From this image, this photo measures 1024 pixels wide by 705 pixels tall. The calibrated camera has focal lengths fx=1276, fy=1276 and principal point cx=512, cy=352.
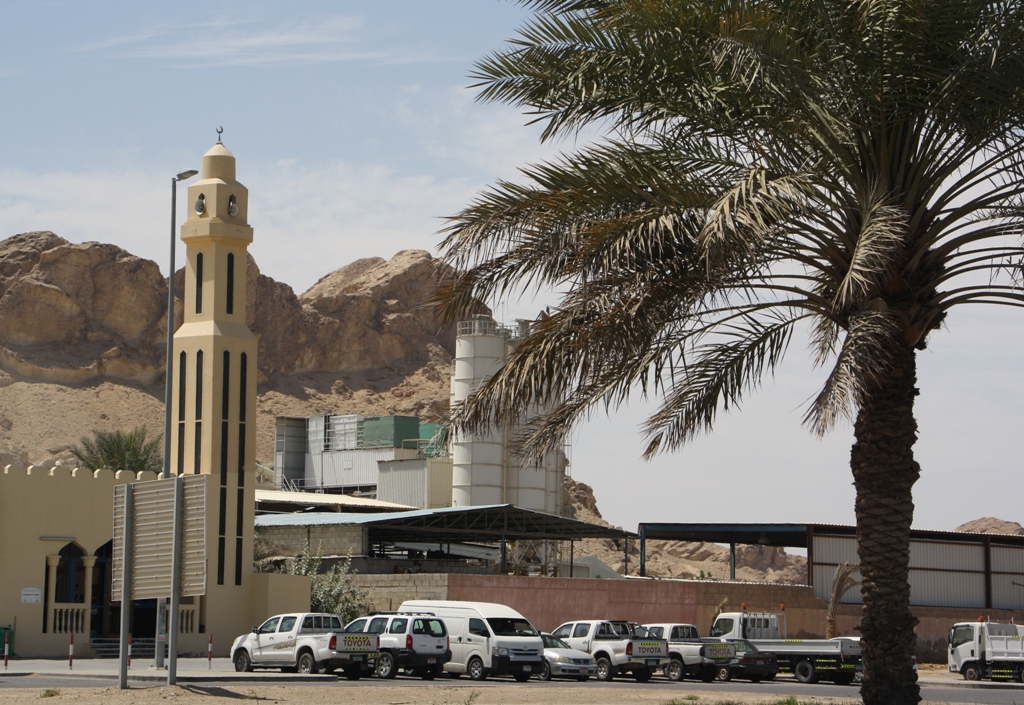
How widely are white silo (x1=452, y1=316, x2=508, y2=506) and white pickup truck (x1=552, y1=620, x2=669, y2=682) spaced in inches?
1213

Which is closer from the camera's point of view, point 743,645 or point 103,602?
point 743,645

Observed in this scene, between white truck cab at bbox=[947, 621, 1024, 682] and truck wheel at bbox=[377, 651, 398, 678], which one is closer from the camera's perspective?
truck wheel at bbox=[377, 651, 398, 678]

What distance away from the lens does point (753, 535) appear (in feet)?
179

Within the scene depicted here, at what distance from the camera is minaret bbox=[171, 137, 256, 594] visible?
41.3m

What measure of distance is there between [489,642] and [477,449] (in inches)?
1406

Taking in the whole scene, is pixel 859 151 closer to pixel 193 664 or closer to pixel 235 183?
pixel 193 664

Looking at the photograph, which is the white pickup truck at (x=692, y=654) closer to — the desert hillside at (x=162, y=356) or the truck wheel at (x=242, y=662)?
the truck wheel at (x=242, y=662)

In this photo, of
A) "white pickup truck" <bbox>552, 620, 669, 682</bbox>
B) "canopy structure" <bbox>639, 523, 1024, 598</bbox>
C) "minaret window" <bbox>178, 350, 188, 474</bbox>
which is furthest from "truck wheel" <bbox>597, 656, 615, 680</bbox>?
"canopy structure" <bbox>639, 523, 1024, 598</bbox>

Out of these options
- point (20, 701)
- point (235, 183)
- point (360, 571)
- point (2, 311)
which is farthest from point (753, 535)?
point (2, 311)

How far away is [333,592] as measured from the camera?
42.9 m

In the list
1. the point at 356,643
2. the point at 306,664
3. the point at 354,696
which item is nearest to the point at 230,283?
the point at 306,664

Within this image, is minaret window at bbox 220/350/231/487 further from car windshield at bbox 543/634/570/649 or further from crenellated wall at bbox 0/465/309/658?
car windshield at bbox 543/634/570/649

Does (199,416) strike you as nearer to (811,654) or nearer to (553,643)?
(553,643)

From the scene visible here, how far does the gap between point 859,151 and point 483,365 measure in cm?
5294
